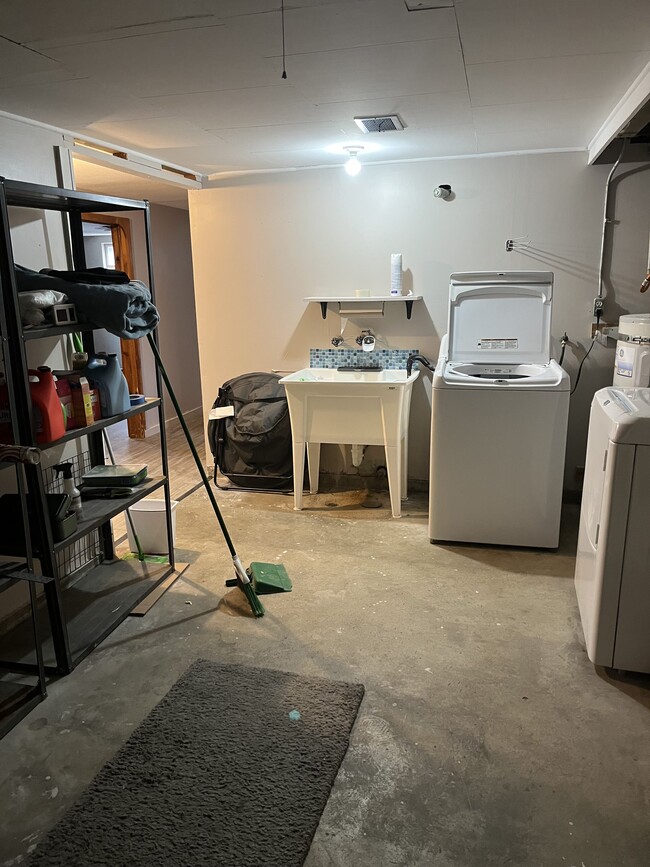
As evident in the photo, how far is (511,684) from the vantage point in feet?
6.85

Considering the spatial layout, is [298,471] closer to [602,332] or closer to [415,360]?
[415,360]

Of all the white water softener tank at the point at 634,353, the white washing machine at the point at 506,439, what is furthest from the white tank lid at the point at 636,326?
the white washing machine at the point at 506,439

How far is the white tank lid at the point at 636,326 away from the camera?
286 cm

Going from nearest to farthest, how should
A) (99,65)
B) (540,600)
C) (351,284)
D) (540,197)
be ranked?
(99,65) < (540,600) < (540,197) < (351,284)

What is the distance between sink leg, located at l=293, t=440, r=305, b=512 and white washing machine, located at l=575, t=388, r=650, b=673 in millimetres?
1864

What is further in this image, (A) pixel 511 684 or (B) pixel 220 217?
(B) pixel 220 217

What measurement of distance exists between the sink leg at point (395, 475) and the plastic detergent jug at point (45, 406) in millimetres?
1906

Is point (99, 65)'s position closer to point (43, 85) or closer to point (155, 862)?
point (43, 85)

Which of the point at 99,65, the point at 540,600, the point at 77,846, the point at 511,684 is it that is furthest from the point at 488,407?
the point at 77,846

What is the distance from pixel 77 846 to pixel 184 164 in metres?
3.45

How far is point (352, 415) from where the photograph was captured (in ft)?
11.6

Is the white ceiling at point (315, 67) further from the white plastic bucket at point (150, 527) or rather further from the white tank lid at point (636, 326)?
the white plastic bucket at point (150, 527)

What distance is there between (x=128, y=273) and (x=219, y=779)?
4541mm

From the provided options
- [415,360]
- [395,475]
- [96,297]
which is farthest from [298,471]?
[96,297]
